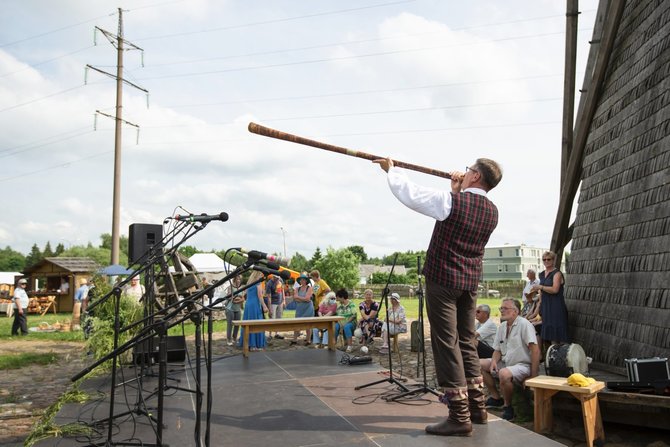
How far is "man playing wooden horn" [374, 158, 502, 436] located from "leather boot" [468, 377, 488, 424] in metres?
0.07

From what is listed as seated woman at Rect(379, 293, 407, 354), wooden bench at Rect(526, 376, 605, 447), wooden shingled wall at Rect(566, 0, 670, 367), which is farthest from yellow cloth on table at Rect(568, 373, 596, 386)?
seated woman at Rect(379, 293, 407, 354)

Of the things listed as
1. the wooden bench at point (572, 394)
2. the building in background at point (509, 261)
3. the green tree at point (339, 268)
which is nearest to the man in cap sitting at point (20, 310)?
the wooden bench at point (572, 394)

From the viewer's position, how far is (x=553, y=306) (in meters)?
7.14

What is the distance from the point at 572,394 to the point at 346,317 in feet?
19.1

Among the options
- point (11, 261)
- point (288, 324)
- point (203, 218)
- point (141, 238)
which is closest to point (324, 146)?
point (203, 218)

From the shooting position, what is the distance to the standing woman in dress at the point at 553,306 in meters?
7.06

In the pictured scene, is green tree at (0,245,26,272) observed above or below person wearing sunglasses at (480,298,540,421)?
above

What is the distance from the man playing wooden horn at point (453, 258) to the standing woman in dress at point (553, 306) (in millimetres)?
4056

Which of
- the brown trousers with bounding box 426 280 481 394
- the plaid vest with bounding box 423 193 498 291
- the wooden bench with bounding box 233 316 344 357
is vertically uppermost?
the plaid vest with bounding box 423 193 498 291

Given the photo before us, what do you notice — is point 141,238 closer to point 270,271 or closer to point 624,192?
point 270,271

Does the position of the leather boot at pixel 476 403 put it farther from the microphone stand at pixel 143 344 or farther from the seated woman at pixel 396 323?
the seated woman at pixel 396 323

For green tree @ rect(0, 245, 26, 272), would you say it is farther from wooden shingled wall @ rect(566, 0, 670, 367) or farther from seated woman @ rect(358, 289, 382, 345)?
wooden shingled wall @ rect(566, 0, 670, 367)

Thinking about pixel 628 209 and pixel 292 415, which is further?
pixel 628 209

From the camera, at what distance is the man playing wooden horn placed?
329 centimetres
